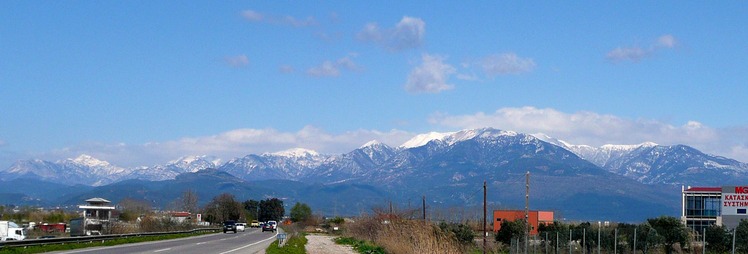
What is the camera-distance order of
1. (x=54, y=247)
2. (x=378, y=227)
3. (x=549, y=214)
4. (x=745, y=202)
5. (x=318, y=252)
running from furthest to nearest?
(x=549, y=214), (x=745, y=202), (x=378, y=227), (x=318, y=252), (x=54, y=247)

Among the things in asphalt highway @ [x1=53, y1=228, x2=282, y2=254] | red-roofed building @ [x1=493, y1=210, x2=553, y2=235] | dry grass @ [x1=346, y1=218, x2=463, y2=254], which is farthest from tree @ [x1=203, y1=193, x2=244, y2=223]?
dry grass @ [x1=346, y1=218, x2=463, y2=254]

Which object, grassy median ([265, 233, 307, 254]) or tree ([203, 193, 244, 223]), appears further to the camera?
tree ([203, 193, 244, 223])

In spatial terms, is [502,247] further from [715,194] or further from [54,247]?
[715,194]

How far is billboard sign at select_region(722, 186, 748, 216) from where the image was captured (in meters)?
87.2

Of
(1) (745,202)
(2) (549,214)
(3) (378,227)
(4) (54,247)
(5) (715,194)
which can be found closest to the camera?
(4) (54,247)

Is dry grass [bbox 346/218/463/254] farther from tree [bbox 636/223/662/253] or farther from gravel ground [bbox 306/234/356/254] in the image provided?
tree [bbox 636/223/662/253]

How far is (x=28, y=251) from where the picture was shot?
42.1 m

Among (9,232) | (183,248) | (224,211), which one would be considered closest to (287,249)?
(183,248)

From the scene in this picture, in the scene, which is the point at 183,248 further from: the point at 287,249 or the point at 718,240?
the point at 718,240

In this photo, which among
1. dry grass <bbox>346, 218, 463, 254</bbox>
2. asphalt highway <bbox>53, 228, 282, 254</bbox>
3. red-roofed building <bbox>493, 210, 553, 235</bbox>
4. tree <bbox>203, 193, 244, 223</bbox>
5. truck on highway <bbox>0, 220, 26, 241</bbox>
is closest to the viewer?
dry grass <bbox>346, 218, 463, 254</bbox>

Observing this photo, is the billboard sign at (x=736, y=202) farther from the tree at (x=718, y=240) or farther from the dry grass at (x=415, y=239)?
the dry grass at (x=415, y=239)

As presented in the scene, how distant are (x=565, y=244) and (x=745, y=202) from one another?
136ft

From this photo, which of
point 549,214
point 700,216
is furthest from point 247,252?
point 549,214

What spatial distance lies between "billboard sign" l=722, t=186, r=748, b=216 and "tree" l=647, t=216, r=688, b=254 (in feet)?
116
